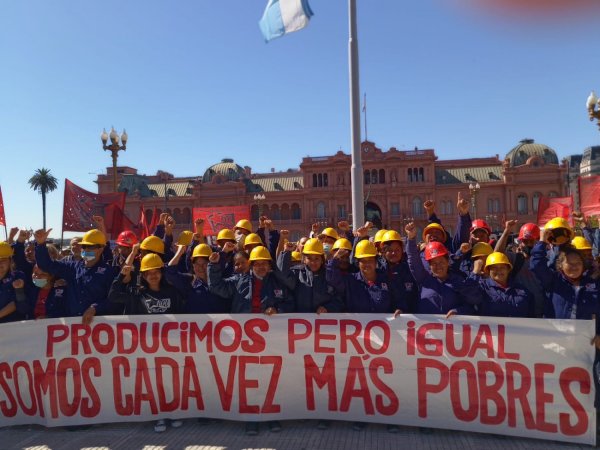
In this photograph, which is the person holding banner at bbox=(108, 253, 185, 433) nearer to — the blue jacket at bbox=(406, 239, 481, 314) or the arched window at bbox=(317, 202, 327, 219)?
the blue jacket at bbox=(406, 239, 481, 314)

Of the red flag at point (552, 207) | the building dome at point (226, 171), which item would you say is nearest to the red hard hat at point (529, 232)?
the red flag at point (552, 207)

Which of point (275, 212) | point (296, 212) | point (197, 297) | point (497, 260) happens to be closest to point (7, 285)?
point (197, 297)

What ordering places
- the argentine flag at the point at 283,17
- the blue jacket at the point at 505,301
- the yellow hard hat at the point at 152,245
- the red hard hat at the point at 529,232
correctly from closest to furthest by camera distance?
the blue jacket at the point at 505,301, the yellow hard hat at the point at 152,245, the red hard hat at the point at 529,232, the argentine flag at the point at 283,17

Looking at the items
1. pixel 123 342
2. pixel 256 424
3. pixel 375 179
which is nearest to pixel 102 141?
pixel 123 342

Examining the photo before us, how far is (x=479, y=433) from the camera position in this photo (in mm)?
4215

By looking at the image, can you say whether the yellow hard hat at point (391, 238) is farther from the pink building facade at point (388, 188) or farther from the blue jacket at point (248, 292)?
the pink building facade at point (388, 188)

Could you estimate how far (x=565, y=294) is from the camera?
422cm

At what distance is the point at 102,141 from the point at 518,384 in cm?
1514

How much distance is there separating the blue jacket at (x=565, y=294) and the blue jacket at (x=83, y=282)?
4.45m

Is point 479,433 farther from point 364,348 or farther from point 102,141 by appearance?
point 102,141

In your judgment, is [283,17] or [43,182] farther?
[43,182]

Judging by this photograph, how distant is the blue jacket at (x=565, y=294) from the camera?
409cm

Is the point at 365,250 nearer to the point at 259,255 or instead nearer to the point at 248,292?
the point at 259,255

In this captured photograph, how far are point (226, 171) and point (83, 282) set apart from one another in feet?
220
